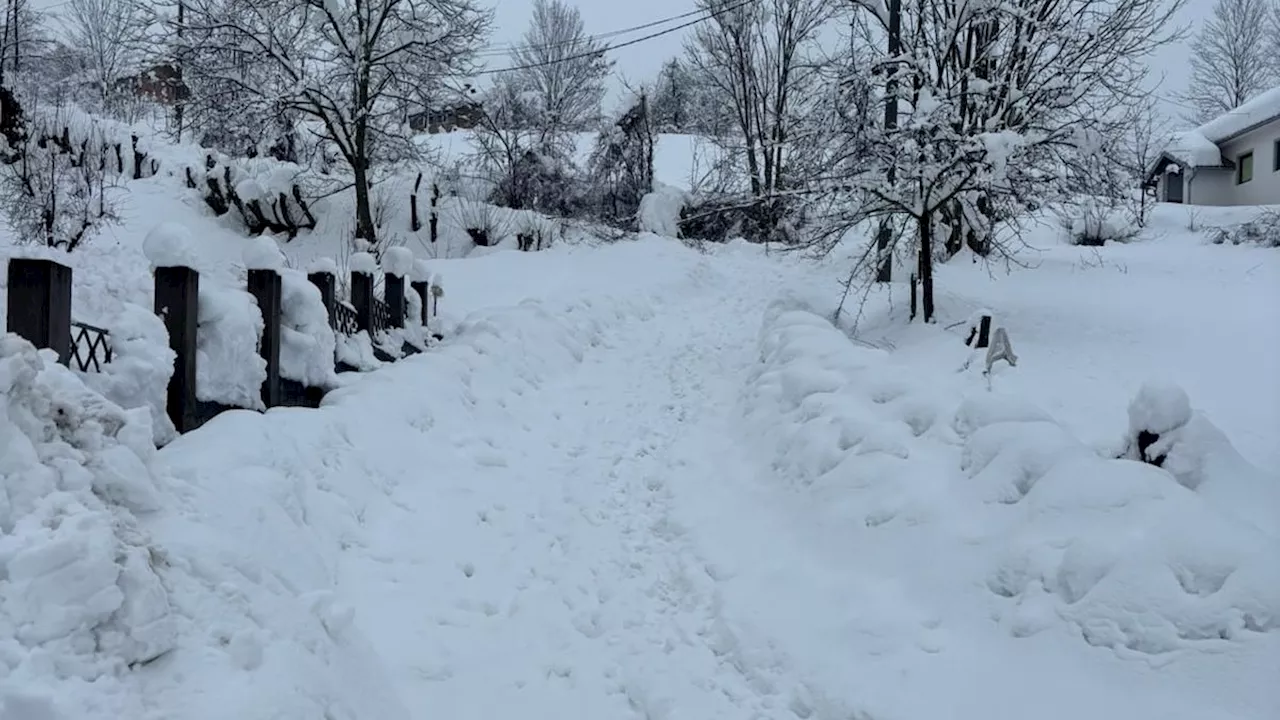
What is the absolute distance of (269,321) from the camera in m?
6.28

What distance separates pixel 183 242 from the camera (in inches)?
207

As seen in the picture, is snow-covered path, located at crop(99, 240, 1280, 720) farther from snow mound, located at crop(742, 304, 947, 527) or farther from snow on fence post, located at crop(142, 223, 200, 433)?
snow on fence post, located at crop(142, 223, 200, 433)

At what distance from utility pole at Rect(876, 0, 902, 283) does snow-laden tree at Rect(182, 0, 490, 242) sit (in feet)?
30.2

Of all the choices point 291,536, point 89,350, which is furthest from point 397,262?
point 291,536

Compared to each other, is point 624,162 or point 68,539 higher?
point 624,162

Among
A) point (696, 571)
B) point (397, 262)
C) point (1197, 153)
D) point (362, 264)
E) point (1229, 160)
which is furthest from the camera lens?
point (1229, 160)

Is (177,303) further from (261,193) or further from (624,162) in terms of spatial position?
(624,162)

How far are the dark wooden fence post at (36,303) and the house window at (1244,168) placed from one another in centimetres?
3702

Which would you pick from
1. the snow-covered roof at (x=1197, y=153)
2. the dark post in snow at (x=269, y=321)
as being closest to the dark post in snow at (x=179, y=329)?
the dark post in snow at (x=269, y=321)

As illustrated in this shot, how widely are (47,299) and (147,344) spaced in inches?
29.7

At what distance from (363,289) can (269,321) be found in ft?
7.47

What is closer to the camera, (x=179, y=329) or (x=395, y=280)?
(x=179, y=329)

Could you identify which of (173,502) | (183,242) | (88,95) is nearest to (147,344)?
(183,242)

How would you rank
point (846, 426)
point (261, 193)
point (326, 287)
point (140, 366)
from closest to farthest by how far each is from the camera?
point (140, 366) → point (846, 426) → point (326, 287) → point (261, 193)
